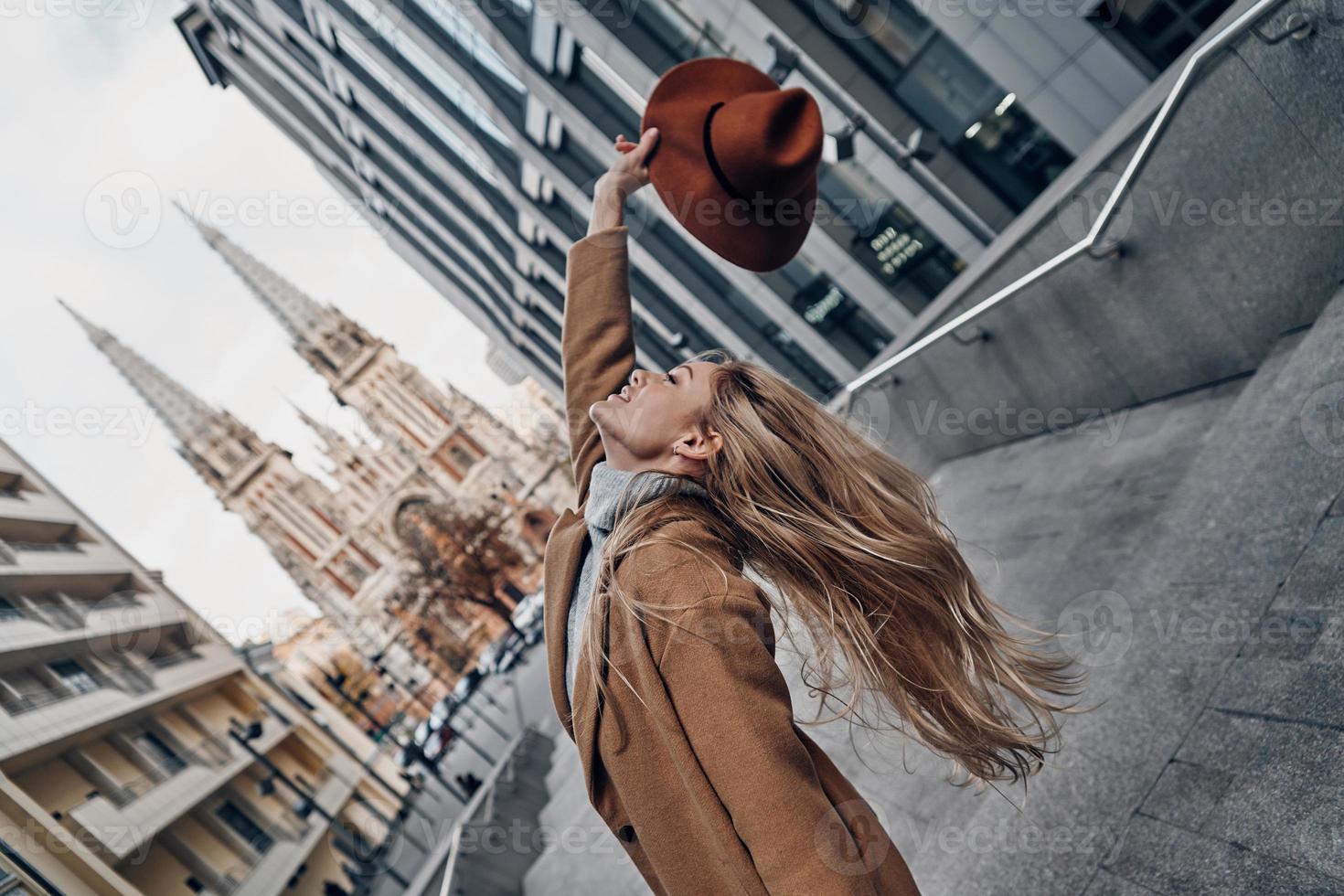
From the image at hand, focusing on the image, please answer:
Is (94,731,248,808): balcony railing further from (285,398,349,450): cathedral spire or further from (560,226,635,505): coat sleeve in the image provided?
(285,398,349,450): cathedral spire

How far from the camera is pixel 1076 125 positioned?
1050 centimetres

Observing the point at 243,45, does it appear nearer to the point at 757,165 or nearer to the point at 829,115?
the point at 829,115

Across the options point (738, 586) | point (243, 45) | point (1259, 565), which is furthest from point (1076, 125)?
point (243, 45)

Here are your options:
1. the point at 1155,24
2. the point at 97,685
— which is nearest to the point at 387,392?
the point at 97,685

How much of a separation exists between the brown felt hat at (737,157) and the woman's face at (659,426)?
0.41m

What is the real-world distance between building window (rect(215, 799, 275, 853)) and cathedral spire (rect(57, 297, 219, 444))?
3010 inches

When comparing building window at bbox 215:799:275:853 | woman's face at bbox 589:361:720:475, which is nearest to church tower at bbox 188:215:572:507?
building window at bbox 215:799:275:853

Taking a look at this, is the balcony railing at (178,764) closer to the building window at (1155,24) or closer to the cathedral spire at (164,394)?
the building window at (1155,24)

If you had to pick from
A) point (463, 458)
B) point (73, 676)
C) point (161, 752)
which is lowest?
point (161, 752)

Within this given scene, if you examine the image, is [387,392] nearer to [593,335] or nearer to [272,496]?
[272,496]

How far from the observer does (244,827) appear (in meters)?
21.9

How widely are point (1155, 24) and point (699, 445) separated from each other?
10.8 meters

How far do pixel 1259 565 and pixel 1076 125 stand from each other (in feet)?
31.3

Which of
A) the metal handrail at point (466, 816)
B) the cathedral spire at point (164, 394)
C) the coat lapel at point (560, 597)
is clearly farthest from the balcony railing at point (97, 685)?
the cathedral spire at point (164, 394)
